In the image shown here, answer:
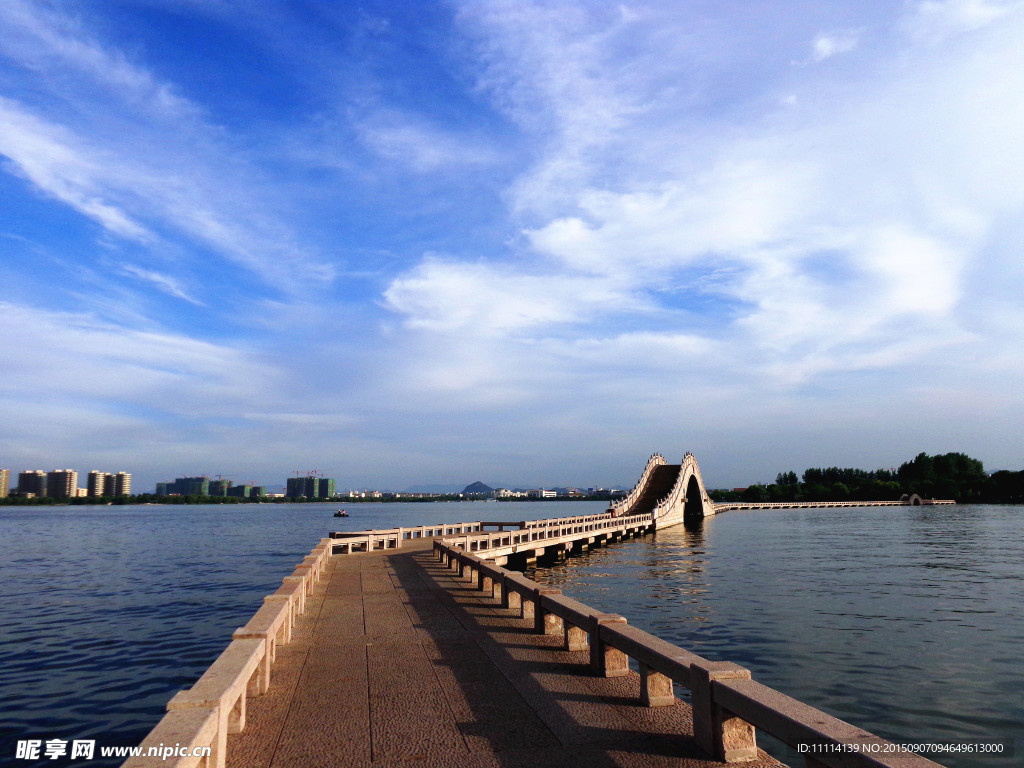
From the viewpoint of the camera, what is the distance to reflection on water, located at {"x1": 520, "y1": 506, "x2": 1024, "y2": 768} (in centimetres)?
1258

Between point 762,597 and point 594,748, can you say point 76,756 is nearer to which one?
point 594,748

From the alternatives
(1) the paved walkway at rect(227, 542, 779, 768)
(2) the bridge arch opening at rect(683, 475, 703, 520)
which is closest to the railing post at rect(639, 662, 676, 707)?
(1) the paved walkway at rect(227, 542, 779, 768)

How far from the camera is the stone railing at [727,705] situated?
4.22m

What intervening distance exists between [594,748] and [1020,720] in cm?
1073

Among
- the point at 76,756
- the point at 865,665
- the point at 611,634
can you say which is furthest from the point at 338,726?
the point at 865,665

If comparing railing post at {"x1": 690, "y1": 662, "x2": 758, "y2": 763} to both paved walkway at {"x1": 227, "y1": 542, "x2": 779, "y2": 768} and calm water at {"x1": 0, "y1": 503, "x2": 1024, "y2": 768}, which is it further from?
calm water at {"x1": 0, "y1": 503, "x2": 1024, "y2": 768}

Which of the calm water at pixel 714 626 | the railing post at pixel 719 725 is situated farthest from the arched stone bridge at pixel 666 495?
the railing post at pixel 719 725

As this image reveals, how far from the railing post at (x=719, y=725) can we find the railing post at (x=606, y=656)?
7.10ft

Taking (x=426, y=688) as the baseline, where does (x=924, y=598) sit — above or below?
below

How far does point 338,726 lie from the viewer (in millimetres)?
6680

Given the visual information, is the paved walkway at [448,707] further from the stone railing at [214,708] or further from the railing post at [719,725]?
the stone railing at [214,708]

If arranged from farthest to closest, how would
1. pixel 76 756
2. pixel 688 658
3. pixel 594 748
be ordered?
pixel 76 756 < pixel 688 658 < pixel 594 748

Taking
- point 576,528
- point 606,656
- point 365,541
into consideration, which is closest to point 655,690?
point 606,656

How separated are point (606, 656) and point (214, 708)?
4609 millimetres
